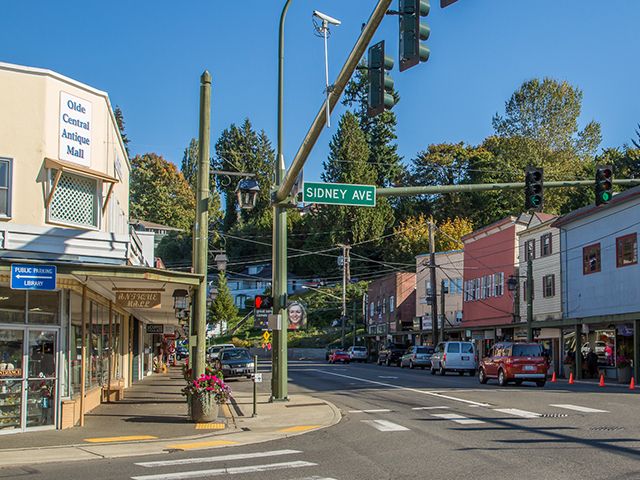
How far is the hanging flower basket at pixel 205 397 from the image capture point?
1791 cm

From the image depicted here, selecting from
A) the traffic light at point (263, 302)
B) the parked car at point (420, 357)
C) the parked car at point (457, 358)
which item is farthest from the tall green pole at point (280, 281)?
the parked car at point (420, 357)

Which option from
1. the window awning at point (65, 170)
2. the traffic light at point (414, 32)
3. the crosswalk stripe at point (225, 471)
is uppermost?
the traffic light at point (414, 32)

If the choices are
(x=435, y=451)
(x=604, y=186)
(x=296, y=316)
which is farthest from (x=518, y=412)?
(x=435, y=451)

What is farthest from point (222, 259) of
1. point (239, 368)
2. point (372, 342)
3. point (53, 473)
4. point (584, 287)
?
point (372, 342)

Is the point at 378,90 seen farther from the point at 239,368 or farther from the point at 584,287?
the point at 584,287

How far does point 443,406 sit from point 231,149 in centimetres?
8688

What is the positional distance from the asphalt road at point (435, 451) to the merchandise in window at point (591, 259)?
21.9m

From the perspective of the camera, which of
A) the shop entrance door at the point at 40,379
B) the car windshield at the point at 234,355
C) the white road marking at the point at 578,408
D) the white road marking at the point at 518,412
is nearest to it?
the shop entrance door at the point at 40,379

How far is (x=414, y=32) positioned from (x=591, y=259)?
116 feet

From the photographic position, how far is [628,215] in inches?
1518

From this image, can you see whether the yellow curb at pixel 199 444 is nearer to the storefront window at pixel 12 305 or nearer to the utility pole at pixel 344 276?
the storefront window at pixel 12 305

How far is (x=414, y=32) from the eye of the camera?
381 inches

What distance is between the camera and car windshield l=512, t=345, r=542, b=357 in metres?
31.1

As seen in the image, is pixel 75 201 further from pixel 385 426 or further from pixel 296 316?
pixel 385 426
